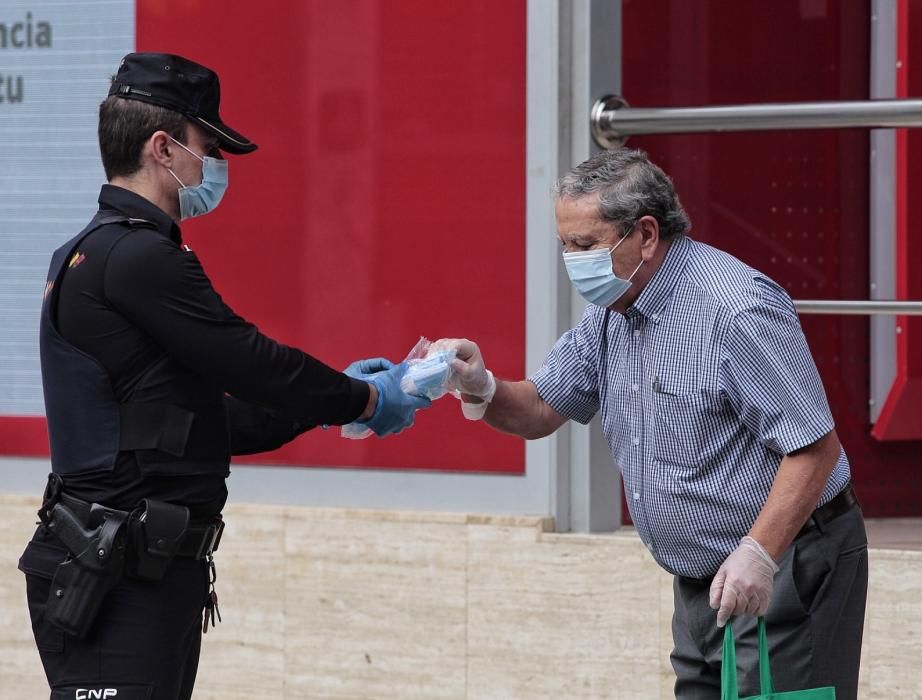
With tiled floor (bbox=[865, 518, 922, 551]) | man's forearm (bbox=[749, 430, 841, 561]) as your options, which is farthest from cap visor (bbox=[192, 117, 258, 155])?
tiled floor (bbox=[865, 518, 922, 551])

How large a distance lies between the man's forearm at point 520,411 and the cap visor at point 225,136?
0.83 meters

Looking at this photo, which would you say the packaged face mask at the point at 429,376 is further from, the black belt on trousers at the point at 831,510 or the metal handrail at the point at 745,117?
the metal handrail at the point at 745,117

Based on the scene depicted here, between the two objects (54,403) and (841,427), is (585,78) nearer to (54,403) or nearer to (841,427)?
Result: (841,427)

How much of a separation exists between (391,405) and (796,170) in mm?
3148

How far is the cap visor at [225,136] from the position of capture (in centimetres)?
377

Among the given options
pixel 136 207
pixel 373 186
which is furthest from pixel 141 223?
pixel 373 186

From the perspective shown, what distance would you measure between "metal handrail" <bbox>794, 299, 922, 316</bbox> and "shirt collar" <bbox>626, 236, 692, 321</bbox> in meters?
1.50

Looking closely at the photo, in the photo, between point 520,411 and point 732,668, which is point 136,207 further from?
point 732,668

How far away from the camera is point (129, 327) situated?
3510 millimetres

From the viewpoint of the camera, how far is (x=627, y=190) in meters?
3.73

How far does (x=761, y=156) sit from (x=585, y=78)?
3.74ft

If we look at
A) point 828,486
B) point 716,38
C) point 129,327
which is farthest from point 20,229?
point 828,486

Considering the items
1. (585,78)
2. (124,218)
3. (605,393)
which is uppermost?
(585,78)

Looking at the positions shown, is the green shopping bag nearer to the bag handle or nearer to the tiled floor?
the bag handle
